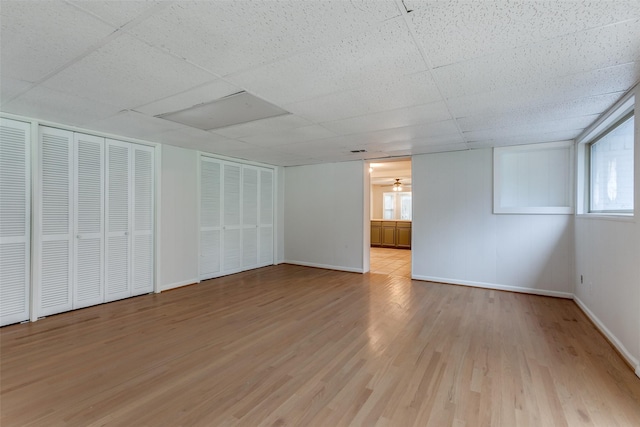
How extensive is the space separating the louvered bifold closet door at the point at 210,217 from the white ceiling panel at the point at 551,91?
4.08m

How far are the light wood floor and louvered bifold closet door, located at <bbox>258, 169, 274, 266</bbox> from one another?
256 cm

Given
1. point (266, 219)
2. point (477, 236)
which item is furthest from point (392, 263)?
point (266, 219)

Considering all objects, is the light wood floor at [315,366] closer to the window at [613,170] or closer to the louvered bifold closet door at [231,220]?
the window at [613,170]

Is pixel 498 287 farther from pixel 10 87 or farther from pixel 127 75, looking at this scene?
pixel 10 87

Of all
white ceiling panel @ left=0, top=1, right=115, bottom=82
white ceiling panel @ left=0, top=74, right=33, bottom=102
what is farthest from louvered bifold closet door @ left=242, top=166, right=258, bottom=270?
white ceiling panel @ left=0, top=1, right=115, bottom=82

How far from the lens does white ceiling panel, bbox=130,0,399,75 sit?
58.0 inches

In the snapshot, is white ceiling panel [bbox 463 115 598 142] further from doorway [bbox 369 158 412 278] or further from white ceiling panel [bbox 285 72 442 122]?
doorway [bbox 369 158 412 278]

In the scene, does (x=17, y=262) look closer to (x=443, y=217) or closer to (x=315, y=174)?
(x=315, y=174)

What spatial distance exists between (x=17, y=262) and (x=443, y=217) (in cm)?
586

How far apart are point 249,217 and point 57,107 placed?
362 cm

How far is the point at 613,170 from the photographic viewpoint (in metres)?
3.16

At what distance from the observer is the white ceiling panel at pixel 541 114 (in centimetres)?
269

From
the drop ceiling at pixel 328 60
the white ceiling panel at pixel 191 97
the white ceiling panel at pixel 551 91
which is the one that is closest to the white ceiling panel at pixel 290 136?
the drop ceiling at pixel 328 60

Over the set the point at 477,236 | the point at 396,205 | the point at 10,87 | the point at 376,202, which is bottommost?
the point at 477,236
